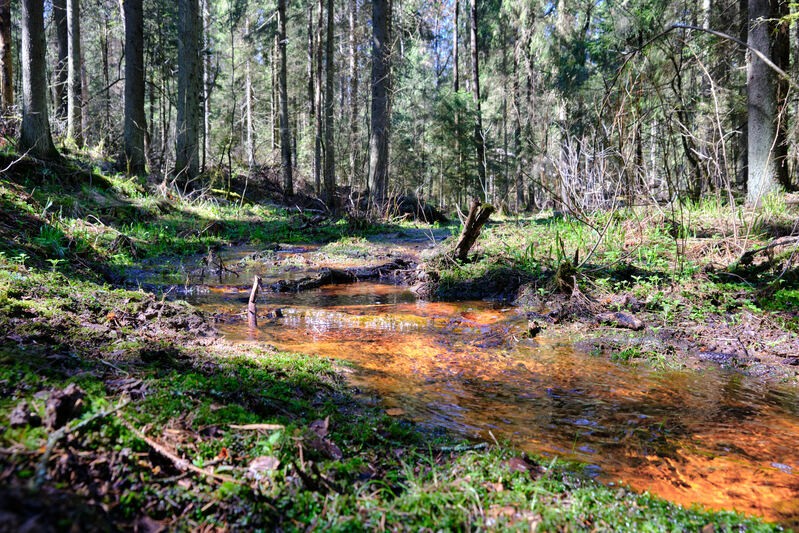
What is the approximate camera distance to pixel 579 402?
3.18 m

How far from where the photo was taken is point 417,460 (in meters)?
2.05

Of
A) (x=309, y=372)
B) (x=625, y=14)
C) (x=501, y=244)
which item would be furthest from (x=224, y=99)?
(x=309, y=372)

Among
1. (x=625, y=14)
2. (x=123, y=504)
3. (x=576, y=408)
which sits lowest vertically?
(x=576, y=408)

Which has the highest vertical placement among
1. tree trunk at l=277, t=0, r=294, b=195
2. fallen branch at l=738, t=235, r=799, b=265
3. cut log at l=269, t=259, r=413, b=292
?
tree trunk at l=277, t=0, r=294, b=195

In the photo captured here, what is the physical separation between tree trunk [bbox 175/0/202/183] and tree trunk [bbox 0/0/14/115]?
3.68m

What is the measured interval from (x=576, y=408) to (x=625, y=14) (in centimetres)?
1822

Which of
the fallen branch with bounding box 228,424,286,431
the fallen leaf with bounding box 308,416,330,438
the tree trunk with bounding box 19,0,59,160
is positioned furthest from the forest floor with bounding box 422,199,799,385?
the tree trunk with bounding box 19,0,59,160

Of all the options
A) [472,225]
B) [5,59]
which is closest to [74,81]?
[5,59]

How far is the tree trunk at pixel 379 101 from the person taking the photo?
15188mm

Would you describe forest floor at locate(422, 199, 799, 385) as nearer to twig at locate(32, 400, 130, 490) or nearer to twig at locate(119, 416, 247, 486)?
twig at locate(119, 416, 247, 486)

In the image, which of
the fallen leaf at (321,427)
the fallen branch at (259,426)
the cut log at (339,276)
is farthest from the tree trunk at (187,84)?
the fallen branch at (259,426)

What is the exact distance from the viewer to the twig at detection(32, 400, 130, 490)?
124 cm

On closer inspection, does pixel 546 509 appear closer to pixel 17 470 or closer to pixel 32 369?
pixel 17 470

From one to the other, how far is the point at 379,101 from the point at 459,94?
6837 mm
